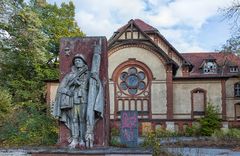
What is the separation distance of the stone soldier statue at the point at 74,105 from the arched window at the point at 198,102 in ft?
102

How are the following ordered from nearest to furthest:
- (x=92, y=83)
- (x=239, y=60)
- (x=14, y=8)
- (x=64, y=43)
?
(x=92, y=83) → (x=64, y=43) → (x=14, y=8) → (x=239, y=60)

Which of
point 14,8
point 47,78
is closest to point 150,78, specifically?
point 47,78

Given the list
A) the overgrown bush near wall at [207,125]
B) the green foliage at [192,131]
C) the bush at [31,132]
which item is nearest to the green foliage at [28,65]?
the bush at [31,132]

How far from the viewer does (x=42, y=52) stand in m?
30.1

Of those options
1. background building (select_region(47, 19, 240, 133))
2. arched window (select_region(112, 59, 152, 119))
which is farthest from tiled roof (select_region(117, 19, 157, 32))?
arched window (select_region(112, 59, 152, 119))

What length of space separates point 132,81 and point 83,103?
1226 inches

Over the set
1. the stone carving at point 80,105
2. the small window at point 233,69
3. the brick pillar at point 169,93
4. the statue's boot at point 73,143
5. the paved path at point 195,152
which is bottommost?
the paved path at point 195,152

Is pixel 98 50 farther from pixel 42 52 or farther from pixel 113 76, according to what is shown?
pixel 113 76

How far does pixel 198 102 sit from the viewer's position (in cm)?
3944

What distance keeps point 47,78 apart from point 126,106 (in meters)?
8.43

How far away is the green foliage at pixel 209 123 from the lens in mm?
35500

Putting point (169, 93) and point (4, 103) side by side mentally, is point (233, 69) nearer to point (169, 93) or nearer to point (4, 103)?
point (169, 93)

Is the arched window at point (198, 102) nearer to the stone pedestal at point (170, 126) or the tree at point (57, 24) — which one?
the stone pedestal at point (170, 126)

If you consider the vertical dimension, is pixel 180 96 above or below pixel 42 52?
below
